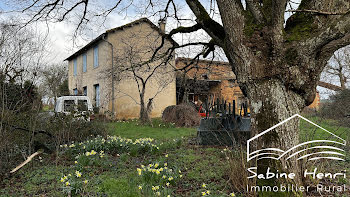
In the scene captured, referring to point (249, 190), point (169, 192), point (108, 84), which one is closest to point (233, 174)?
point (249, 190)

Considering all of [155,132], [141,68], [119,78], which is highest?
[141,68]

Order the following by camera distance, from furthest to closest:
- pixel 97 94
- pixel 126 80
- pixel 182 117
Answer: pixel 97 94 < pixel 126 80 < pixel 182 117

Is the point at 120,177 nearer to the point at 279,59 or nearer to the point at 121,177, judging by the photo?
the point at 121,177

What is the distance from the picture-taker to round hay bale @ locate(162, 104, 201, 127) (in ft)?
44.2

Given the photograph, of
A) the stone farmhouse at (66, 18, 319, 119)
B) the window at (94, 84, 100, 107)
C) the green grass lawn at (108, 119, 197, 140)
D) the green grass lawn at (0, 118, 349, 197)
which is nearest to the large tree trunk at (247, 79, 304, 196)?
the green grass lawn at (0, 118, 349, 197)

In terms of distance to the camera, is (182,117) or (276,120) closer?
(276,120)

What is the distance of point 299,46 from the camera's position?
3094mm

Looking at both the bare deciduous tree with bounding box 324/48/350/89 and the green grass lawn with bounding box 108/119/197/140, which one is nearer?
the green grass lawn with bounding box 108/119/197/140

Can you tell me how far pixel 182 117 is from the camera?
13609 mm

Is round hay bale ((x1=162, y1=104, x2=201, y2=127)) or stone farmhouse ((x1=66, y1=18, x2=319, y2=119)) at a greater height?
stone farmhouse ((x1=66, y1=18, x2=319, y2=119))

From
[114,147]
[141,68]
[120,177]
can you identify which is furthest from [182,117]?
[120,177]

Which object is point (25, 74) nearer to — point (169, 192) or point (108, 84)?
point (169, 192)

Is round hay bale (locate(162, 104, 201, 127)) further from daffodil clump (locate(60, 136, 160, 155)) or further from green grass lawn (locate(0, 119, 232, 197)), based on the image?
green grass lawn (locate(0, 119, 232, 197))

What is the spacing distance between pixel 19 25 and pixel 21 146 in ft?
9.33
